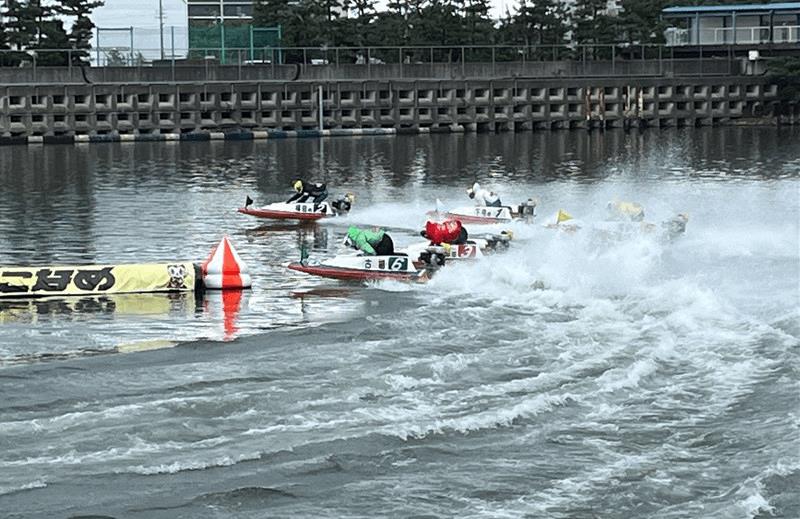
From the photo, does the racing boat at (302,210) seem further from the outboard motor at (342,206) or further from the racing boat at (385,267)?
the racing boat at (385,267)

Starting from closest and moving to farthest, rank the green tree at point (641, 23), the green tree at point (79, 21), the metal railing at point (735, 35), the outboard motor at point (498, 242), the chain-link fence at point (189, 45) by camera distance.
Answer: the outboard motor at point (498, 242) → the chain-link fence at point (189, 45) → the green tree at point (79, 21) → the metal railing at point (735, 35) → the green tree at point (641, 23)

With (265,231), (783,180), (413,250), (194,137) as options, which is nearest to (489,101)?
(194,137)

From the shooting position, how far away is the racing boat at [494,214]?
5459 cm

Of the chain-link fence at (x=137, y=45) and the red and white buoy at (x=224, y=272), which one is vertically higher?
the chain-link fence at (x=137, y=45)

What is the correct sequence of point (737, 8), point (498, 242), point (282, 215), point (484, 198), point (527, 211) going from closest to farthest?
point (498, 242), point (527, 211), point (484, 198), point (282, 215), point (737, 8)

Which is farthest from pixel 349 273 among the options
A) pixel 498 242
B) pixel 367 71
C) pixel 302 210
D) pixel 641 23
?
pixel 641 23

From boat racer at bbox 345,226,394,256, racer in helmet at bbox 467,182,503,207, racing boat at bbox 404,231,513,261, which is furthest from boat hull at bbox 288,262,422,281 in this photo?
racer in helmet at bbox 467,182,503,207

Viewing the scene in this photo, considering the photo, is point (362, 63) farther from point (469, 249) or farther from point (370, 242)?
point (370, 242)

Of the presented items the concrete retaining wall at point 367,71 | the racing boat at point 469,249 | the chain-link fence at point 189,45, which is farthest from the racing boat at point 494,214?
the chain-link fence at point 189,45

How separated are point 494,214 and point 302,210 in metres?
7.67

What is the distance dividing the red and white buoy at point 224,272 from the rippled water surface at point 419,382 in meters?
0.92

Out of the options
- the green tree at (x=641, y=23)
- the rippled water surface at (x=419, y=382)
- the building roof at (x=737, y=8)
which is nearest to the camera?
the rippled water surface at (x=419, y=382)

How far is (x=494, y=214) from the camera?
54938 mm

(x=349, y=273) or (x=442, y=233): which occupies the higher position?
(x=442, y=233)
